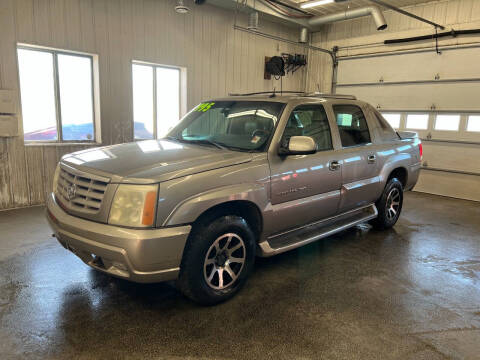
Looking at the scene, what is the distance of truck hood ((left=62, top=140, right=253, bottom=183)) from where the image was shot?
2.46 m

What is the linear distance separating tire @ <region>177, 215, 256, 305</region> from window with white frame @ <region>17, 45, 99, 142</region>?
4548 millimetres

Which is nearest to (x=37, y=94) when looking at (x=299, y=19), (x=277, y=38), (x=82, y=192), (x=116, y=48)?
(x=116, y=48)

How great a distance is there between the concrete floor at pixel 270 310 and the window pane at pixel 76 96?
260 centimetres

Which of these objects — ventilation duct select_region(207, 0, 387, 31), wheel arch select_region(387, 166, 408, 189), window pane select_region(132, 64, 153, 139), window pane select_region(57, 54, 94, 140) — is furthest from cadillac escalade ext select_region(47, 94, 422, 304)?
ventilation duct select_region(207, 0, 387, 31)

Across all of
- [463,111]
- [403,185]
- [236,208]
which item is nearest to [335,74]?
[463,111]

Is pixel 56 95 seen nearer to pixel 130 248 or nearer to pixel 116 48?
pixel 116 48

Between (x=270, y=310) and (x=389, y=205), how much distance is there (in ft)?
8.96

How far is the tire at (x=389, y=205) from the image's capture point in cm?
457

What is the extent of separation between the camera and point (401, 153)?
4629mm

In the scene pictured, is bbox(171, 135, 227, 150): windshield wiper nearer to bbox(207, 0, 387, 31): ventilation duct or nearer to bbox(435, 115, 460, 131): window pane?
bbox(207, 0, 387, 31): ventilation duct

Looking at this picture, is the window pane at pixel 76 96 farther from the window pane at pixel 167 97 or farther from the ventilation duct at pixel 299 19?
the ventilation duct at pixel 299 19

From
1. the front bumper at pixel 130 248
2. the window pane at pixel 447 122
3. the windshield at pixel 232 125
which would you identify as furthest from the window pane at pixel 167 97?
the window pane at pixel 447 122

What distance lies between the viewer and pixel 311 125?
11.7 feet

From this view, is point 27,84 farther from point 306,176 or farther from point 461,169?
point 461,169
